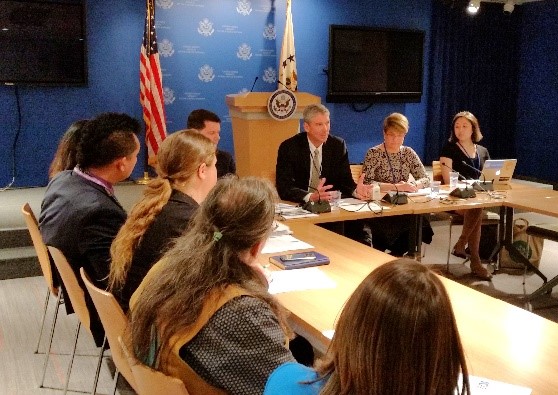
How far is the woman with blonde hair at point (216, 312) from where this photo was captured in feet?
4.70

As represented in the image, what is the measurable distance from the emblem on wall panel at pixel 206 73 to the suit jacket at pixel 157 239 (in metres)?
5.38

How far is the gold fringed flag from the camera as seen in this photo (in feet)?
24.6

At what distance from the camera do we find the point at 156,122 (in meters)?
6.77

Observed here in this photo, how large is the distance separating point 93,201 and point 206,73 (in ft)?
16.6

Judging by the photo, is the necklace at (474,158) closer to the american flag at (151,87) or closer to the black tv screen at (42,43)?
the american flag at (151,87)

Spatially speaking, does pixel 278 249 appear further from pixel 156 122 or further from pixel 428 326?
pixel 156 122

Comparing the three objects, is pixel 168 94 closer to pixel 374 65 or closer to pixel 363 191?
pixel 374 65

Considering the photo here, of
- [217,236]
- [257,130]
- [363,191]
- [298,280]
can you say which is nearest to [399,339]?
[217,236]

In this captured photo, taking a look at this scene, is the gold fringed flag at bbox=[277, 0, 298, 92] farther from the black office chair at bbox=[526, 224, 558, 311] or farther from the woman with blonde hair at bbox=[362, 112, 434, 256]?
the black office chair at bbox=[526, 224, 558, 311]

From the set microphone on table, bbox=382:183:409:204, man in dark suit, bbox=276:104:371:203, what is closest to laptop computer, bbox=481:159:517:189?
microphone on table, bbox=382:183:409:204

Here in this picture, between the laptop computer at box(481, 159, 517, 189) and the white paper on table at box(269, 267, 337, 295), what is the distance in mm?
2459

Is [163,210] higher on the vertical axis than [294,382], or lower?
higher

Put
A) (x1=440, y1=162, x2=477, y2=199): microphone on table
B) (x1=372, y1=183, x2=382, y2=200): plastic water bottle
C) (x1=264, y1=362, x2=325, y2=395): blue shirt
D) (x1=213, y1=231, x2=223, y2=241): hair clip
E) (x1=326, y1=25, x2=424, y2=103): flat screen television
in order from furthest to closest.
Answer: (x1=326, y1=25, x2=424, y2=103): flat screen television < (x1=440, y1=162, x2=477, y2=199): microphone on table < (x1=372, y1=183, x2=382, y2=200): plastic water bottle < (x1=213, y1=231, x2=223, y2=241): hair clip < (x1=264, y1=362, x2=325, y2=395): blue shirt

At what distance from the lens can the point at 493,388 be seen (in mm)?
1644
